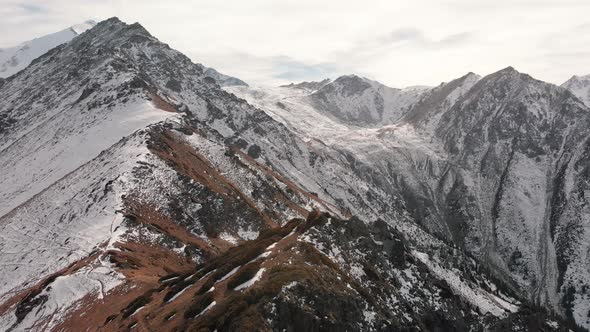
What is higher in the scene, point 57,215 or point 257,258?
point 257,258

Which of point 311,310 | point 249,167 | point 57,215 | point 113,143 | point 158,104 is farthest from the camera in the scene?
point 158,104

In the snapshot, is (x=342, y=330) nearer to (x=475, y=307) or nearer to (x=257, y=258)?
(x=257, y=258)

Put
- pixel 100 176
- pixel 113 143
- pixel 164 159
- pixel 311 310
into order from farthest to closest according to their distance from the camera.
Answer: pixel 113 143 → pixel 164 159 → pixel 100 176 → pixel 311 310

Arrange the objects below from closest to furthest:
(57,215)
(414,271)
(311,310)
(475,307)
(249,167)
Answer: (311,310) → (414,271) → (475,307) → (57,215) → (249,167)

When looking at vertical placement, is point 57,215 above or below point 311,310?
→ below

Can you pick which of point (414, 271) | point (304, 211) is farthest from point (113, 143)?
point (414, 271)

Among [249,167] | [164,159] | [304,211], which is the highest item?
[164,159]

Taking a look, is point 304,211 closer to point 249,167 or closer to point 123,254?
point 249,167

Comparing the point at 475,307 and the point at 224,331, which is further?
the point at 475,307

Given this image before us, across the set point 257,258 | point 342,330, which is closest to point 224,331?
point 342,330
